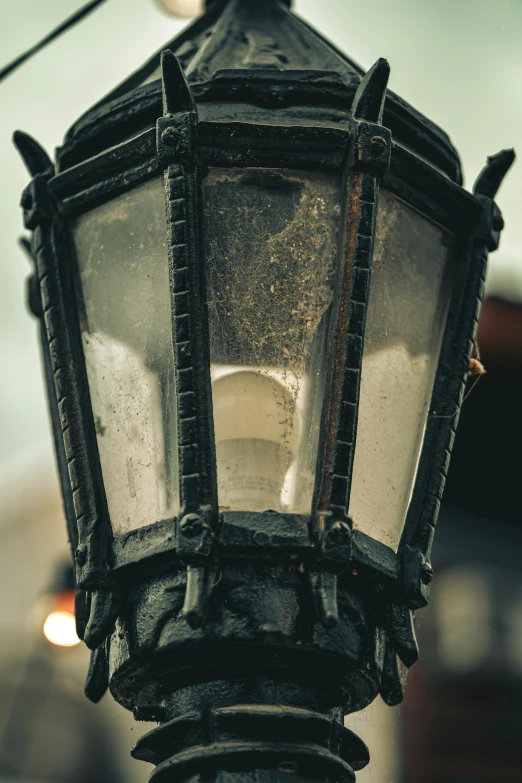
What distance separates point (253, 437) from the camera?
1.83 m

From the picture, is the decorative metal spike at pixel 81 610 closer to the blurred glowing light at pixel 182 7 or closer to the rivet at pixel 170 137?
the rivet at pixel 170 137

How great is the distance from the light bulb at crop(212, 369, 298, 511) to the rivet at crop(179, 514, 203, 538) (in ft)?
0.24

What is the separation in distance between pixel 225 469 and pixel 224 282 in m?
0.31

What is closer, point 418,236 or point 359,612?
point 359,612

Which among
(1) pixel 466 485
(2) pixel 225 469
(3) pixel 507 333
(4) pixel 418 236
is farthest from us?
(1) pixel 466 485

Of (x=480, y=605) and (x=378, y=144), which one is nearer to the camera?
(x=378, y=144)

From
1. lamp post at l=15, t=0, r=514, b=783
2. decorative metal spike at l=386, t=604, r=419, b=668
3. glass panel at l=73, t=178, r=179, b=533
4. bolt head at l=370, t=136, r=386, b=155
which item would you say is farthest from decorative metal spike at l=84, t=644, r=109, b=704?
bolt head at l=370, t=136, r=386, b=155

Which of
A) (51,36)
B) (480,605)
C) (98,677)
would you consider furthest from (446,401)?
(480,605)

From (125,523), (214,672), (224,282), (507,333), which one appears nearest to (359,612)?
(214,672)

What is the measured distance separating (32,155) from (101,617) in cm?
92

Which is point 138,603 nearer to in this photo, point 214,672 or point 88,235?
point 214,672

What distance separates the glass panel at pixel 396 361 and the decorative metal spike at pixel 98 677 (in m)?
0.53

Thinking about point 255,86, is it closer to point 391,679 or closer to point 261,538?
point 261,538

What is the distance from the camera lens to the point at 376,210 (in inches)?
74.2
